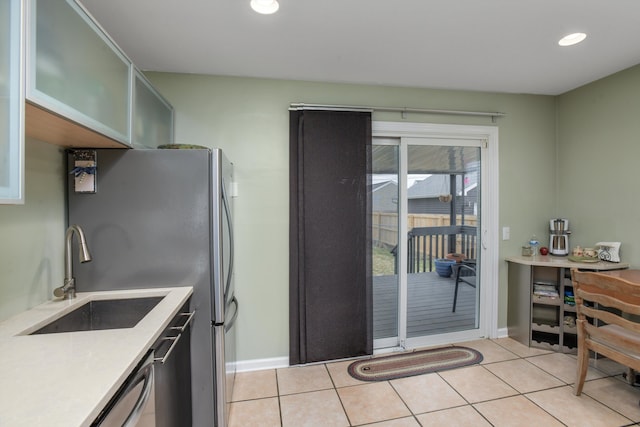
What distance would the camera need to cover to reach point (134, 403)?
37.9 inches

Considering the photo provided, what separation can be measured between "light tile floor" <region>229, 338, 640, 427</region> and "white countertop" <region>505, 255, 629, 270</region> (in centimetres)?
81

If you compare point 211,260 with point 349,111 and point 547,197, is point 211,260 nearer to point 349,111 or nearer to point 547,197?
point 349,111

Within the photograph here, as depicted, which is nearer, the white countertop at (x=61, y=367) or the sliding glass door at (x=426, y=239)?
the white countertop at (x=61, y=367)

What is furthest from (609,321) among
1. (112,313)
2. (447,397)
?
(112,313)

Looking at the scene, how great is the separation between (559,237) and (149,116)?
3664 mm

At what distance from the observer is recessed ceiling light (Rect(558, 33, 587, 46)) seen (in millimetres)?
1942

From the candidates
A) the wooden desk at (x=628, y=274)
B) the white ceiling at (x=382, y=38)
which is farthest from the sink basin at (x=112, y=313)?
the wooden desk at (x=628, y=274)

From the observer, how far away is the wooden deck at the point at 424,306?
9.48ft

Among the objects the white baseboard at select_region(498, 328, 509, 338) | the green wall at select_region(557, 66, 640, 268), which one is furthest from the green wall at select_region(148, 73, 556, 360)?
the white baseboard at select_region(498, 328, 509, 338)

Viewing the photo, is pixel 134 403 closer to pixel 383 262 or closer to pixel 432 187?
pixel 383 262

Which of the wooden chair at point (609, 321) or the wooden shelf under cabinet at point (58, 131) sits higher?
the wooden shelf under cabinet at point (58, 131)

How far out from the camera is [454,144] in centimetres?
295

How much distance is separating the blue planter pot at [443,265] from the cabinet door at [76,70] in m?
2.74

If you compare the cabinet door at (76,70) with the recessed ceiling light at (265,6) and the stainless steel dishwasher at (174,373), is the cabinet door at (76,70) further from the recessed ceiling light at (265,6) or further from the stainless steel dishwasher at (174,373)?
the stainless steel dishwasher at (174,373)
